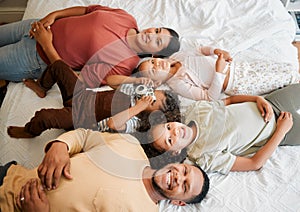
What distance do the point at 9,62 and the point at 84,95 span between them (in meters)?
0.41

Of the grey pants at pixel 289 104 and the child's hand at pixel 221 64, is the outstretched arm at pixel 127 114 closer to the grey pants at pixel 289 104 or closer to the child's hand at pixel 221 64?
the child's hand at pixel 221 64

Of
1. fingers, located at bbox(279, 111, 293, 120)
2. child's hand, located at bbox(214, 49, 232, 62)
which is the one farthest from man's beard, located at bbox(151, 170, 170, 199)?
child's hand, located at bbox(214, 49, 232, 62)

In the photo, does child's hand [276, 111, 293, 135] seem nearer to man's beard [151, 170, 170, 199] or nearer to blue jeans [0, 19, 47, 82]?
man's beard [151, 170, 170, 199]

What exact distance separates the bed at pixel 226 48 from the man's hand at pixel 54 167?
21 cm

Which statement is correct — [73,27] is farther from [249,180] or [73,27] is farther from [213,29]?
[249,180]

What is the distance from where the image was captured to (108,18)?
61.0 inches

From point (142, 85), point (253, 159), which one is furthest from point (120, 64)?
point (253, 159)

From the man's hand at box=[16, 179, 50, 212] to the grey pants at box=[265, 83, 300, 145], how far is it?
2.93ft

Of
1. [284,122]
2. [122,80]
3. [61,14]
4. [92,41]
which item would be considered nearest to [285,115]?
[284,122]

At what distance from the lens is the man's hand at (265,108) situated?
1.34 metres

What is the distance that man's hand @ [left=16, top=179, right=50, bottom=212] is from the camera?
3.22 ft

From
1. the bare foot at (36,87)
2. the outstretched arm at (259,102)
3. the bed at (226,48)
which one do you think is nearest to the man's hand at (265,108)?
the outstretched arm at (259,102)

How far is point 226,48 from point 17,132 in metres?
0.99

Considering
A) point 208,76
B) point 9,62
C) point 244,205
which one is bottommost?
point 244,205
